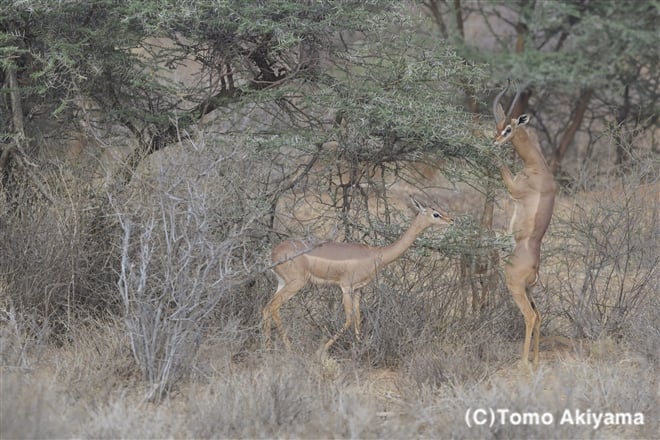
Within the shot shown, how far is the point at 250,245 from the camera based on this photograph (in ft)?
29.3

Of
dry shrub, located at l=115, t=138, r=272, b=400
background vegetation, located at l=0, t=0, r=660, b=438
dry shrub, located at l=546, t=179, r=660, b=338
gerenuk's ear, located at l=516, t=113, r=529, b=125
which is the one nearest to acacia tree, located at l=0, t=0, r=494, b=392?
background vegetation, located at l=0, t=0, r=660, b=438

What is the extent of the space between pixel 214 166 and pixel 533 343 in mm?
3131

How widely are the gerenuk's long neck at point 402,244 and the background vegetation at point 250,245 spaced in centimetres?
38

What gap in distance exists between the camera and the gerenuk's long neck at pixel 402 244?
323 inches

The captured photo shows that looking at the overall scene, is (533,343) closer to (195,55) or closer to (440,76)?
(440,76)

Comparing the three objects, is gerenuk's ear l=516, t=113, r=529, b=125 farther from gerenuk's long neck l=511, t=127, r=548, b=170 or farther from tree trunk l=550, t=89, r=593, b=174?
tree trunk l=550, t=89, r=593, b=174

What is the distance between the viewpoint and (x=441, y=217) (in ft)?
26.8

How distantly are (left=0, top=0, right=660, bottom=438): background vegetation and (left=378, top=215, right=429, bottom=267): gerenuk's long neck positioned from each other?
0.38 meters

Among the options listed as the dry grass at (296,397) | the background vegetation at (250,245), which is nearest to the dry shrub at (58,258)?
the background vegetation at (250,245)

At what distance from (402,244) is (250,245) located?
146 cm

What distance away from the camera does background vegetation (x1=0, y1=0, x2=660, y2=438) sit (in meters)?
7.12

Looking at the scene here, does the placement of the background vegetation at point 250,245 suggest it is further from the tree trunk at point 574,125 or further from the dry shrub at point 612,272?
the tree trunk at point 574,125

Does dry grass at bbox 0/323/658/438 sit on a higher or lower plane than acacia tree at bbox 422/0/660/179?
lower

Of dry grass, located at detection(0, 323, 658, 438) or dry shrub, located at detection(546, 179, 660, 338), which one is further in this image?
dry shrub, located at detection(546, 179, 660, 338)
